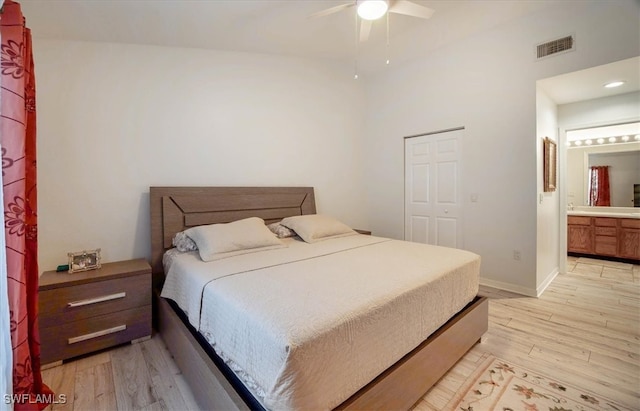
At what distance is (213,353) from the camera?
164 centimetres

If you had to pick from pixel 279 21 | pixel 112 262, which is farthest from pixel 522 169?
pixel 112 262

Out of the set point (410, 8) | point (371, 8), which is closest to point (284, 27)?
point (371, 8)

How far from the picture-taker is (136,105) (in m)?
2.75

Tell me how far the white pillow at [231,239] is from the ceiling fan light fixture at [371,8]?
6.80ft

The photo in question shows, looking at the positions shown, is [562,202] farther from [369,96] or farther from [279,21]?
[279,21]

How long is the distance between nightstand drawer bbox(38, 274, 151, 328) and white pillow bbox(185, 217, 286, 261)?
0.52 metres

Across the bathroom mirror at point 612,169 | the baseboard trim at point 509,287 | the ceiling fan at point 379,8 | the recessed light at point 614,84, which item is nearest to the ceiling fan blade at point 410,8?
the ceiling fan at point 379,8

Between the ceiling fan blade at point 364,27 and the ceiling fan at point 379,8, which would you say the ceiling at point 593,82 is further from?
the ceiling fan blade at point 364,27

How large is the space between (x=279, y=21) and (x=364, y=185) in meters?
2.78

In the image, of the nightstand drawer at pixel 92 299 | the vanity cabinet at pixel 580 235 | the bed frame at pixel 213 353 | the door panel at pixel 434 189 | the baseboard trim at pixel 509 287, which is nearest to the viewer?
the bed frame at pixel 213 353

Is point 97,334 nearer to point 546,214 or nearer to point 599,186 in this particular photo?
point 546,214

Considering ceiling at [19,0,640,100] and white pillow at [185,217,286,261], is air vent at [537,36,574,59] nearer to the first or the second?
ceiling at [19,0,640,100]

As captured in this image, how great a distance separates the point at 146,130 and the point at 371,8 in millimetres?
2335

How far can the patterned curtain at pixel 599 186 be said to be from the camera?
4.80 meters
